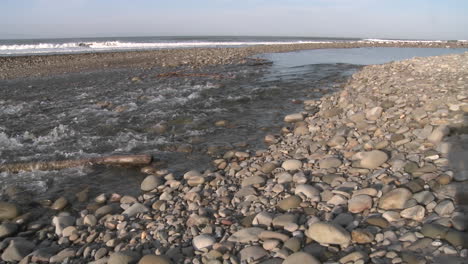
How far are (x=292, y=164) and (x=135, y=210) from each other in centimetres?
226

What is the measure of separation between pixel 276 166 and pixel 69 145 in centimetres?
428

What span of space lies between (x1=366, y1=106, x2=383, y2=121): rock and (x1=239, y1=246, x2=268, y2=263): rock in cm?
401

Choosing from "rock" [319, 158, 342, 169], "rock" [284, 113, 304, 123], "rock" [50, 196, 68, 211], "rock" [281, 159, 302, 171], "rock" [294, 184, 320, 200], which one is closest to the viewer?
"rock" [294, 184, 320, 200]

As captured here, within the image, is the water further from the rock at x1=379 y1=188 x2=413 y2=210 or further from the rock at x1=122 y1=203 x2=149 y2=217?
the rock at x1=379 y1=188 x2=413 y2=210

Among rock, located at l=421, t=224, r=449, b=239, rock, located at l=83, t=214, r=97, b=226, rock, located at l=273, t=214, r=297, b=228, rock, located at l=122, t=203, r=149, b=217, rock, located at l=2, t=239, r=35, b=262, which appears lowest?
rock, located at l=2, t=239, r=35, b=262

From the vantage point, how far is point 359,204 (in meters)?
3.07

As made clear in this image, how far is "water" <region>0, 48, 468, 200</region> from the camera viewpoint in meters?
5.00

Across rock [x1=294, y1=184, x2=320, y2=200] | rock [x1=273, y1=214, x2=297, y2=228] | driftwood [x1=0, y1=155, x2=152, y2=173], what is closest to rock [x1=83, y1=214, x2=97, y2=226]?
driftwood [x1=0, y1=155, x2=152, y2=173]

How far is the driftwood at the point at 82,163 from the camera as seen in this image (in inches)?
198

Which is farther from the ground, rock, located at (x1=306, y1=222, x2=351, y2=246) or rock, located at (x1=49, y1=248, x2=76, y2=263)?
rock, located at (x1=306, y1=222, x2=351, y2=246)

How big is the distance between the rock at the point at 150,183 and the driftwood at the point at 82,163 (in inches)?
27.6

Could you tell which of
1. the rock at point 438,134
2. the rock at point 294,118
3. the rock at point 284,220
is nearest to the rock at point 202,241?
the rock at point 284,220

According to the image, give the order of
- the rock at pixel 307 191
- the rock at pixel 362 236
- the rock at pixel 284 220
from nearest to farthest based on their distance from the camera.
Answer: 1. the rock at pixel 362 236
2. the rock at pixel 284 220
3. the rock at pixel 307 191

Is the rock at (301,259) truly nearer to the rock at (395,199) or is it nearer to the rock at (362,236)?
the rock at (362,236)
